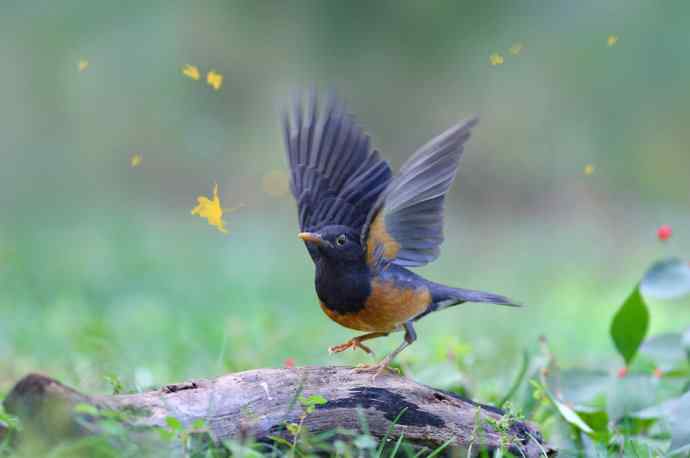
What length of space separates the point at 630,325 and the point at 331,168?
5.15 ft

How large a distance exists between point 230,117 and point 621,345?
9.56 metres

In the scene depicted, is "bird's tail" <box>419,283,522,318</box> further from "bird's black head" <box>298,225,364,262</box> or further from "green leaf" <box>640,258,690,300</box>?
"green leaf" <box>640,258,690,300</box>

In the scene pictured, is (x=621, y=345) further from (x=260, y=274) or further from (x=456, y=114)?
(x=456, y=114)

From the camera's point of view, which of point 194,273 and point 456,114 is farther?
point 456,114

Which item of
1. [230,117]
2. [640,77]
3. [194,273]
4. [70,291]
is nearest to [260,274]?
[194,273]

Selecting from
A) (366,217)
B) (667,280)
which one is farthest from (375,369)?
(667,280)

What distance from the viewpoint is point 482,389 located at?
5.21 m

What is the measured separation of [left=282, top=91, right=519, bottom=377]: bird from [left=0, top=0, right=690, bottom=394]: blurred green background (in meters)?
5.65

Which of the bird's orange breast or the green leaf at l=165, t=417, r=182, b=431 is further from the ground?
the bird's orange breast

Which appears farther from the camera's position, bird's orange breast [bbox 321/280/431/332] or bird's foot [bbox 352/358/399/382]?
bird's orange breast [bbox 321/280/431/332]

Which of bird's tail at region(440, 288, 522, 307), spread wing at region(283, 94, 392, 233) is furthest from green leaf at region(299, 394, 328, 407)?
bird's tail at region(440, 288, 522, 307)

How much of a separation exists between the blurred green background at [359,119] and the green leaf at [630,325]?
5293mm

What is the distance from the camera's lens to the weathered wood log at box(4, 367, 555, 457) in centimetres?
298

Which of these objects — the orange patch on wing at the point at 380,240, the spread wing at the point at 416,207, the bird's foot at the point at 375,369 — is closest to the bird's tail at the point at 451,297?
the spread wing at the point at 416,207
